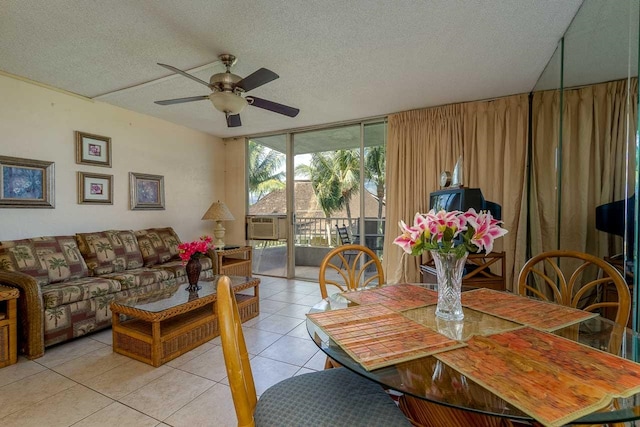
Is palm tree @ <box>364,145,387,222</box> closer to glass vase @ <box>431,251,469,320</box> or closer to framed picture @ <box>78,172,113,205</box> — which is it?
glass vase @ <box>431,251,469,320</box>

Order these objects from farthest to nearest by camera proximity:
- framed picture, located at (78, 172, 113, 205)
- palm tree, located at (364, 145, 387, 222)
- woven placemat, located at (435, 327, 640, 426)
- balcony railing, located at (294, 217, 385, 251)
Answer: balcony railing, located at (294, 217, 385, 251), palm tree, located at (364, 145, 387, 222), framed picture, located at (78, 172, 113, 205), woven placemat, located at (435, 327, 640, 426)

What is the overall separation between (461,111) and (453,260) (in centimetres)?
296

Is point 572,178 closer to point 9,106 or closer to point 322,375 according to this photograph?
point 322,375

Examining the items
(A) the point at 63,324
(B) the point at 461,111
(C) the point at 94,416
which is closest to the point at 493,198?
(B) the point at 461,111

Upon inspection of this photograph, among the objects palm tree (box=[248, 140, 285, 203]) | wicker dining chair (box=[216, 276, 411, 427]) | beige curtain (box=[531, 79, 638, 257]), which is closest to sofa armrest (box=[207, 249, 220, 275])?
palm tree (box=[248, 140, 285, 203])

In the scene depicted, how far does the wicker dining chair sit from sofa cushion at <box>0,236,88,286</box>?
2483 millimetres

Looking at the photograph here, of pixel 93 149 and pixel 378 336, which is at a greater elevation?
pixel 93 149

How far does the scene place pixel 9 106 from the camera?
107 inches

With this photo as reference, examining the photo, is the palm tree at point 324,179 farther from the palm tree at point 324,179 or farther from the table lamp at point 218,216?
the table lamp at point 218,216

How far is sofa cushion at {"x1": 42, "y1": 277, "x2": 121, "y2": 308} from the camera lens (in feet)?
7.32

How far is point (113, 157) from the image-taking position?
3.55 meters

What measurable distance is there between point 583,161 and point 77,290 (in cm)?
395

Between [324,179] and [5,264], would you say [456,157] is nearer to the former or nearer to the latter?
[324,179]

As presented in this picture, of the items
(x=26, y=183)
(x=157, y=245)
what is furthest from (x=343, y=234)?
(x=26, y=183)
